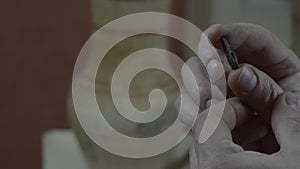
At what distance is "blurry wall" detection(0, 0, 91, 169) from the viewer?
1.06m

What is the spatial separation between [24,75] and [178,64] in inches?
14.4

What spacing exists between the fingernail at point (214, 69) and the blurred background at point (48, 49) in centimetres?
35

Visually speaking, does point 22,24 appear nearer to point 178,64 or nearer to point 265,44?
point 178,64

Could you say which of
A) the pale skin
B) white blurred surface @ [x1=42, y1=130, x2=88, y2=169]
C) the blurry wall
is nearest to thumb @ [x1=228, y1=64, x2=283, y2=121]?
the pale skin

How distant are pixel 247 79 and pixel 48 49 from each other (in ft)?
2.27

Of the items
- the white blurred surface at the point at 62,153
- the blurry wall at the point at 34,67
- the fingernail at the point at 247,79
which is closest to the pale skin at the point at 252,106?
the fingernail at the point at 247,79

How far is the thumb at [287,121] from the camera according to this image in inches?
16.2

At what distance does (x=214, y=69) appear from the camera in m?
0.53

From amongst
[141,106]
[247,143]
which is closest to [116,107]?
[141,106]

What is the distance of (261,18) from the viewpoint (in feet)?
3.23

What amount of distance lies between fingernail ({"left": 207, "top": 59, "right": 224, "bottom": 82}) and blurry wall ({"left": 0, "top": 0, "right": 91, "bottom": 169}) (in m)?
0.56

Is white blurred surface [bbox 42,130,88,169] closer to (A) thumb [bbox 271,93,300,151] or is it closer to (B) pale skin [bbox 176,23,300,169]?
(B) pale skin [bbox 176,23,300,169]

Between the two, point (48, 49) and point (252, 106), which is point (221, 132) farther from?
point (48, 49)

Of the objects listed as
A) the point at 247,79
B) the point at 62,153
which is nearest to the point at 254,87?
the point at 247,79
